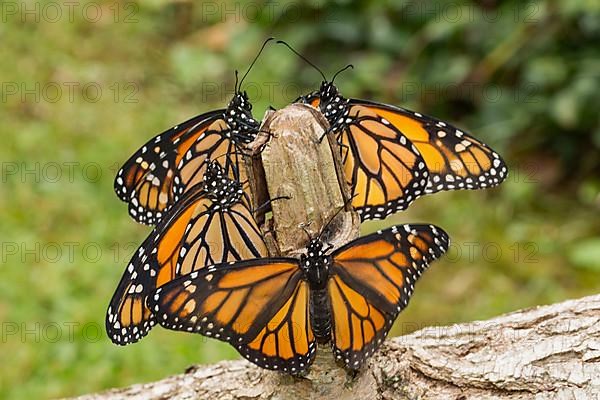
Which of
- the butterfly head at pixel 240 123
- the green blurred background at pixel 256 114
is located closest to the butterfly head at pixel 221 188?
the butterfly head at pixel 240 123

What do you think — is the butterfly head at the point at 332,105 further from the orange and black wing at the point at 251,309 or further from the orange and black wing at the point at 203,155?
the orange and black wing at the point at 251,309

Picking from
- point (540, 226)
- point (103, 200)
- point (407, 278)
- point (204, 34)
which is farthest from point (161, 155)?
point (204, 34)

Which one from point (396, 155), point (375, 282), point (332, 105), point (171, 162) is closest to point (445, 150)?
point (396, 155)

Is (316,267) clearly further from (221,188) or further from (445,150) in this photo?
(445,150)

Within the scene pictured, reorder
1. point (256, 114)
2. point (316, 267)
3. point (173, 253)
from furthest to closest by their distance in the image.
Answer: point (256, 114), point (173, 253), point (316, 267)

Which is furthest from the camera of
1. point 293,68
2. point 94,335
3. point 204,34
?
point 204,34

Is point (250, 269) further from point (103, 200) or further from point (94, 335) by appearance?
point (103, 200)
